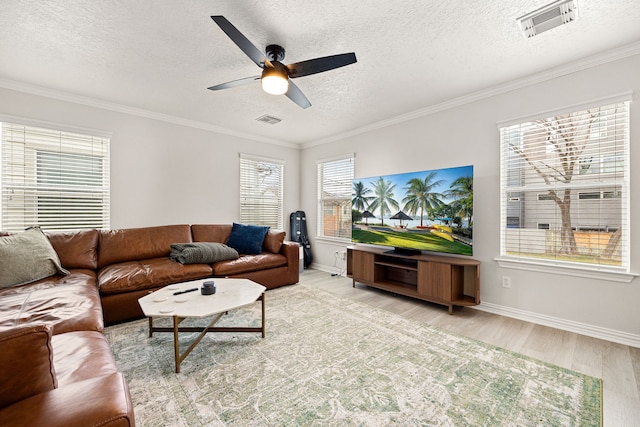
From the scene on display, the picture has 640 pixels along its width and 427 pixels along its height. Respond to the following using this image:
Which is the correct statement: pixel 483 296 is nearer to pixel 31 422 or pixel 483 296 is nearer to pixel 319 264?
pixel 319 264

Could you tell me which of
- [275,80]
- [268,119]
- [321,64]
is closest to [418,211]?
[321,64]

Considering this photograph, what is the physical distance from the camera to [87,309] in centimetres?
182

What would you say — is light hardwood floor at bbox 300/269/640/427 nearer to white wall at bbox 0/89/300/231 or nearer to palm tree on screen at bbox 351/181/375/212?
palm tree on screen at bbox 351/181/375/212

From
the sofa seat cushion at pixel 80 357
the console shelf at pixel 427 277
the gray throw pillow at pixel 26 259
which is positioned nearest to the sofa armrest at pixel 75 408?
the sofa seat cushion at pixel 80 357

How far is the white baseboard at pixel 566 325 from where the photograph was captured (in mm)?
2307

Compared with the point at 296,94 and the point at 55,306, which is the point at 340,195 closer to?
the point at 296,94

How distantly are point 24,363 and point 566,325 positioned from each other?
3700 millimetres

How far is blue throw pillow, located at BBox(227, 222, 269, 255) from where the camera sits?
4.02 m

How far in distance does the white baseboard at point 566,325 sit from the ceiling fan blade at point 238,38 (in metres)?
3.38

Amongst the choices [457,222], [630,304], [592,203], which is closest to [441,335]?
[457,222]

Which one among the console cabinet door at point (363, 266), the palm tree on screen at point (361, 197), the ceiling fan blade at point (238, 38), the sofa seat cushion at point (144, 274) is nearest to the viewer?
the ceiling fan blade at point (238, 38)

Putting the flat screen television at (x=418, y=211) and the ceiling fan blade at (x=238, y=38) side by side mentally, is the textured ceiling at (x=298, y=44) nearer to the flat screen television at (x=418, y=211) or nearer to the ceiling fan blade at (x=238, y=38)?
the ceiling fan blade at (x=238, y=38)

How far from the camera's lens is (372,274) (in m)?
3.74

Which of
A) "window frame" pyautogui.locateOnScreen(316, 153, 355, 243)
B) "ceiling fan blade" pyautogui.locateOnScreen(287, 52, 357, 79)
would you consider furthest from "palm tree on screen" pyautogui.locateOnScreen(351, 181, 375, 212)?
"ceiling fan blade" pyautogui.locateOnScreen(287, 52, 357, 79)
